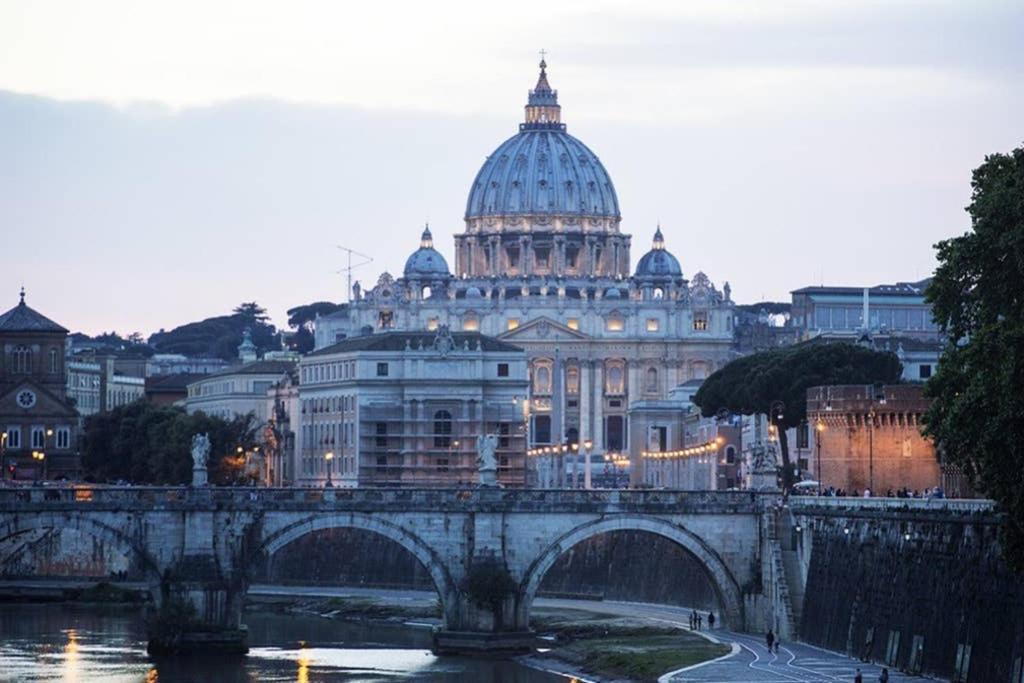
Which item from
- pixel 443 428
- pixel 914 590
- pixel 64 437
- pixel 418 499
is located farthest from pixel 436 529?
pixel 443 428

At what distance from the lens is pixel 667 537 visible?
112062mm

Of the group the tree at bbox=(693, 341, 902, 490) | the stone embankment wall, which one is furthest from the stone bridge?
the tree at bbox=(693, 341, 902, 490)

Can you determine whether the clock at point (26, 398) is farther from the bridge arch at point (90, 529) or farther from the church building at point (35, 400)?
the bridge arch at point (90, 529)

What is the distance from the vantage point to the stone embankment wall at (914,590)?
82562mm

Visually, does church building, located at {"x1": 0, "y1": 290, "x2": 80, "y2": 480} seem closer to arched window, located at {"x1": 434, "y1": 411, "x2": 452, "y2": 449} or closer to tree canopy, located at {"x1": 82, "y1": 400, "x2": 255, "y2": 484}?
tree canopy, located at {"x1": 82, "y1": 400, "x2": 255, "y2": 484}

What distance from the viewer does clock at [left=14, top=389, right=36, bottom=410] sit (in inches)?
7239

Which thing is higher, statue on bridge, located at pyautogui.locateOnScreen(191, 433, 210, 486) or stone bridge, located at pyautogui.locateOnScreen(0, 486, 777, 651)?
statue on bridge, located at pyautogui.locateOnScreen(191, 433, 210, 486)

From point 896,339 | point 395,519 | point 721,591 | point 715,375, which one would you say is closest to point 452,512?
point 395,519

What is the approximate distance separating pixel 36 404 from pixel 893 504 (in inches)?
3766

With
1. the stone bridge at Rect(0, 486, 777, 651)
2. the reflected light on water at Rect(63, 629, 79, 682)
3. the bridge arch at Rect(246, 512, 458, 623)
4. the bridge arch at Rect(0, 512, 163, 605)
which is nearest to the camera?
the reflected light on water at Rect(63, 629, 79, 682)

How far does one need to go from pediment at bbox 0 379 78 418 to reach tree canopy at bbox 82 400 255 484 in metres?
4.52

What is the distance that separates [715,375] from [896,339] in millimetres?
28049

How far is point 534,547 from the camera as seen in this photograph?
11094 cm

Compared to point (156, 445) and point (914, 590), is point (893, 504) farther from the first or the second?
point (156, 445)
